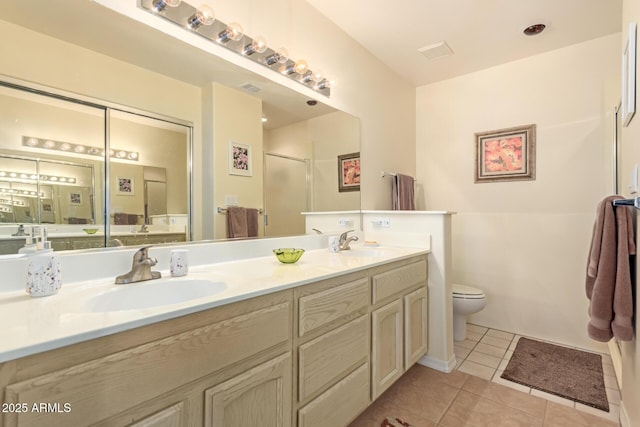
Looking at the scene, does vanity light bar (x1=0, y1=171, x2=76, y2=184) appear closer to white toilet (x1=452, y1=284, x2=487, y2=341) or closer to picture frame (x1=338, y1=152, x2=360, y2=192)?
picture frame (x1=338, y1=152, x2=360, y2=192)

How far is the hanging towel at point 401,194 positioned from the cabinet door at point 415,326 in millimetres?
903

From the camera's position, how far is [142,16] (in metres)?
1.25

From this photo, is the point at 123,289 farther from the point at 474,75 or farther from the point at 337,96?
the point at 474,75

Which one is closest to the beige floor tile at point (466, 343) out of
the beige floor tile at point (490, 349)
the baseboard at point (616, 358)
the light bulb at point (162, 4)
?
the beige floor tile at point (490, 349)

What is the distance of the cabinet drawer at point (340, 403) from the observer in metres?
1.17

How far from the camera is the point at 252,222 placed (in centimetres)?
170

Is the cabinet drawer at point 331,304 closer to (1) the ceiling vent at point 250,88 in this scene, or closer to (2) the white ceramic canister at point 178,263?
(2) the white ceramic canister at point 178,263

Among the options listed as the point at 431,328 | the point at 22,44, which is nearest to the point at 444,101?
the point at 431,328

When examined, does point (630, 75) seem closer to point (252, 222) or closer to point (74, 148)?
point (252, 222)

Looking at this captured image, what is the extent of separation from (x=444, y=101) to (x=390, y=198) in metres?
1.19

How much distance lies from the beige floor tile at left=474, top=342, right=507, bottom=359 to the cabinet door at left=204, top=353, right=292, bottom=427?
194 cm

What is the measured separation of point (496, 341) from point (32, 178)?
10.2 ft

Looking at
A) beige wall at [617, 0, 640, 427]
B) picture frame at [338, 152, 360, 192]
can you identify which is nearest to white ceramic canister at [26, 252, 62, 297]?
picture frame at [338, 152, 360, 192]

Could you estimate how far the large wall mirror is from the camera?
1017 mm
